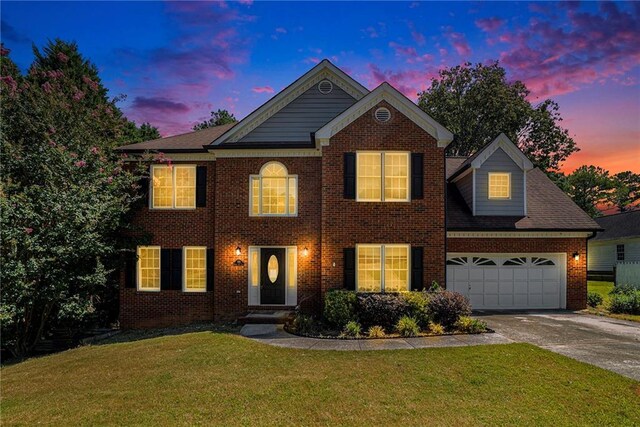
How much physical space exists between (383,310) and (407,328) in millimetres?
904

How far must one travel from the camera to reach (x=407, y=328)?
1010 cm

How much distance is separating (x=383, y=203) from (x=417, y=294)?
10.5 feet

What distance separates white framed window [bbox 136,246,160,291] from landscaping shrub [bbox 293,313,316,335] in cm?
606

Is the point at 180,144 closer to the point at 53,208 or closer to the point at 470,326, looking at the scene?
the point at 53,208

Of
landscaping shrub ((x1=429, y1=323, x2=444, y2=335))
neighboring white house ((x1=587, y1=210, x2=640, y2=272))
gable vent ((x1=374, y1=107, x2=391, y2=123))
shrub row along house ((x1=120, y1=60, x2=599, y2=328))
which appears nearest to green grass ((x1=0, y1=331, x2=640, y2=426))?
landscaping shrub ((x1=429, y1=323, x2=444, y2=335))

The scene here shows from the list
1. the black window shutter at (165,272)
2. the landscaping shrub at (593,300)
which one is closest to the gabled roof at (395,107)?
the black window shutter at (165,272)

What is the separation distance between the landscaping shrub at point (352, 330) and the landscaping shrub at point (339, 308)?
1.25 feet

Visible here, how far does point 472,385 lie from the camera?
21.3 feet

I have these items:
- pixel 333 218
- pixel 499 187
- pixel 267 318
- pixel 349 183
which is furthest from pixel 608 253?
pixel 267 318

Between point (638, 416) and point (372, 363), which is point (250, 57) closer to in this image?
point (372, 363)

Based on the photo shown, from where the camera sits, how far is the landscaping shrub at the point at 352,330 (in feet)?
33.1

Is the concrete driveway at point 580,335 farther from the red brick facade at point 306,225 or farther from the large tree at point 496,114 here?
the large tree at point 496,114

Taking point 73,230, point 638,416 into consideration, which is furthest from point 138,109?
point 638,416

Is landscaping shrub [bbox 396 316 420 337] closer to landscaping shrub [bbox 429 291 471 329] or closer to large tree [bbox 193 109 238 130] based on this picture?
landscaping shrub [bbox 429 291 471 329]
